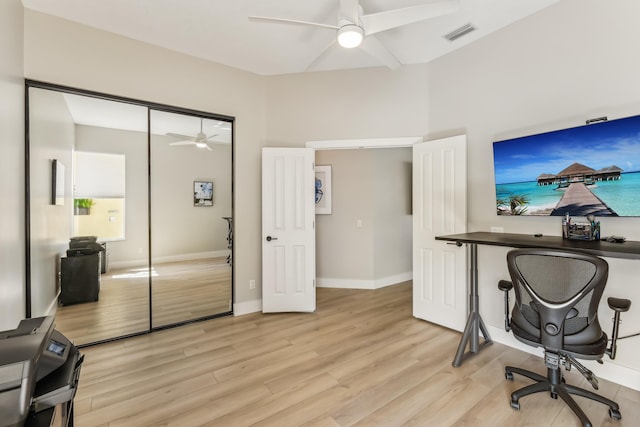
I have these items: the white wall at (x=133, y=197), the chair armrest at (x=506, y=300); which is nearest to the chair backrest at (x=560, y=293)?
the chair armrest at (x=506, y=300)

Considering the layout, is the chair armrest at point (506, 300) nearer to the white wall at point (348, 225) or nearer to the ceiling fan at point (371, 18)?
the ceiling fan at point (371, 18)

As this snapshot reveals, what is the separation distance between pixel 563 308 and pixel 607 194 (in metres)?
1.04

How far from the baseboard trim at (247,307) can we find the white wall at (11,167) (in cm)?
193

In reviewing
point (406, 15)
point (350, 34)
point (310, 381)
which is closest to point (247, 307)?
point (310, 381)

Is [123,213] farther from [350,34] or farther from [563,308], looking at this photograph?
[563,308]

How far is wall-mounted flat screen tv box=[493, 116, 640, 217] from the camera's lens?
2010 millimetres

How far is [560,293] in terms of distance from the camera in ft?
5.75

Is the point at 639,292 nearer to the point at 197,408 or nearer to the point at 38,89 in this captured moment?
the point at 197,408

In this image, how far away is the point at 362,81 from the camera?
3.66 meters

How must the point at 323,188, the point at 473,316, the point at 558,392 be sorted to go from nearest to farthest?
the point at 558,392, the point at 473,316, the point at 323,188

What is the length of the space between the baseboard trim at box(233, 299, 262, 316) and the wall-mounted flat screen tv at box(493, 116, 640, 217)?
9.85ft

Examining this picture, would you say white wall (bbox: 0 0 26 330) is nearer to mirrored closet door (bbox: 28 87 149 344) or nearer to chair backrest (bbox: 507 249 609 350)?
mirrored closet door (bbox: 28 87 149 344)

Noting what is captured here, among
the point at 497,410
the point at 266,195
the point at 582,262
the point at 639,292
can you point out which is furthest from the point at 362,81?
the point at 497,410

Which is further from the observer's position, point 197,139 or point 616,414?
point 197,139
